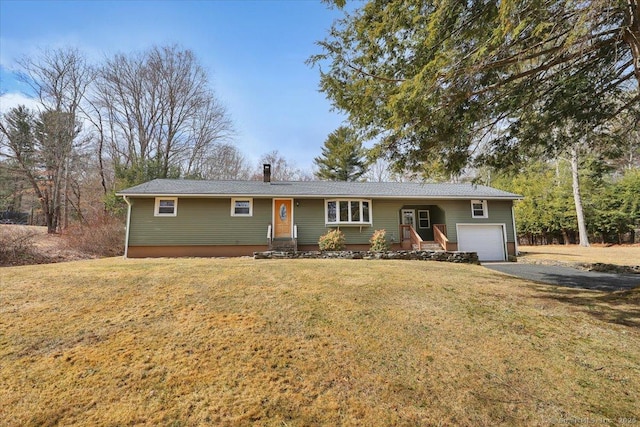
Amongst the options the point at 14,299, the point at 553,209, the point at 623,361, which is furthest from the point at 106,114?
the point at 553,209

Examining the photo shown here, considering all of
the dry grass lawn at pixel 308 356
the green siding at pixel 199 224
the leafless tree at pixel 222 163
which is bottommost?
the dry grass lawn at pixel 308 356

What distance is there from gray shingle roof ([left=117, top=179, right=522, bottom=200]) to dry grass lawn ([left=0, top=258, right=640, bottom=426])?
7678 mm

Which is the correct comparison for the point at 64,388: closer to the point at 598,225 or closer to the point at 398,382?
the point at 398,382

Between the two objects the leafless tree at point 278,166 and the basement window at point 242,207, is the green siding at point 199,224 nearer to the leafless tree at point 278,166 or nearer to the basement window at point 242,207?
the basement window at point 242,207

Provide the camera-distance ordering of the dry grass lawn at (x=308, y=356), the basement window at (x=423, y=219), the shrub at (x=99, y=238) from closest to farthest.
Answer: the dry grass lawn at (x=308, y=356) → the shrub at (x=99, y=238) → the basement window at (x=423, y=219)

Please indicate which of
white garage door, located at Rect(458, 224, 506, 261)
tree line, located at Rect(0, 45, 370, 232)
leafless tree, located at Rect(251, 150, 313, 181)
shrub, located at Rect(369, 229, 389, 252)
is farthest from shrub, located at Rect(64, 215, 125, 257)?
leafless tree, located at Rect(251, 150, 313, 181)

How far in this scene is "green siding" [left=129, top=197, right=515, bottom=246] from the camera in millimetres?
12883

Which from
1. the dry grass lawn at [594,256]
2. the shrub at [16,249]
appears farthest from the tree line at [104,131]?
the dry grass lawn at [594,256]

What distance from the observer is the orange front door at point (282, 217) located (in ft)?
44.7

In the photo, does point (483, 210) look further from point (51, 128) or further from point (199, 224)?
point (51, 128)

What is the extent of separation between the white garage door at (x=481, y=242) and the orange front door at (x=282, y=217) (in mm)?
8755

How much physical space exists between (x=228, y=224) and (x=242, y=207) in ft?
3.32

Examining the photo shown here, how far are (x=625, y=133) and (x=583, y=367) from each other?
6.18 metres

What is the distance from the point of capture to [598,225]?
20.8 m
